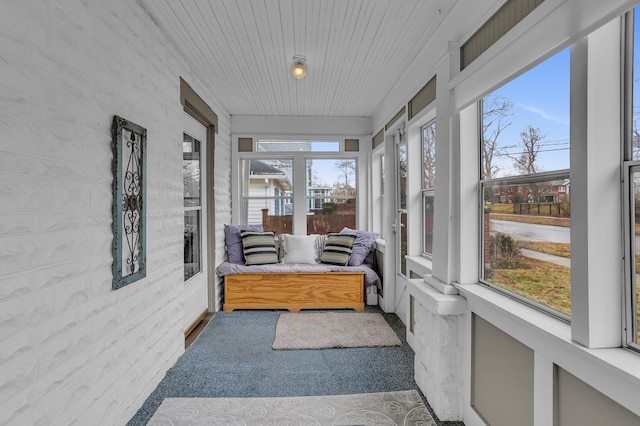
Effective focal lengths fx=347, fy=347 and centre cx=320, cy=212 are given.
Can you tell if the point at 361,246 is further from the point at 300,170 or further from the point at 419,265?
the point at 419,265

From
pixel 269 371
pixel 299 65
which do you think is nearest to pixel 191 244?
pixel 269 371

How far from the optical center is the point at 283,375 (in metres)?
2.64

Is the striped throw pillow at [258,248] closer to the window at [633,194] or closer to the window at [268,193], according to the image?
the window at [268,193]

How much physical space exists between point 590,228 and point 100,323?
86.3 inches

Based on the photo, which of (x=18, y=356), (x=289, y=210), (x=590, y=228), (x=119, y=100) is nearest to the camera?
(x=590, y=228)

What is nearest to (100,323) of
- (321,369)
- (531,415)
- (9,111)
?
(9,111)

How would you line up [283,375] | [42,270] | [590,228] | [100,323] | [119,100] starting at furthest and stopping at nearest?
[283,375] → [119,100] → [100,323] → [42,270] → [590,228]

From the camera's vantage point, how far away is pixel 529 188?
167 centimetres

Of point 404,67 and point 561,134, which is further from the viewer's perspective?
point 404,67

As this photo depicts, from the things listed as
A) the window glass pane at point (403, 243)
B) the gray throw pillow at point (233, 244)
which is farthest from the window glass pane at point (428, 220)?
the gray throw pillow at point (233, 244)

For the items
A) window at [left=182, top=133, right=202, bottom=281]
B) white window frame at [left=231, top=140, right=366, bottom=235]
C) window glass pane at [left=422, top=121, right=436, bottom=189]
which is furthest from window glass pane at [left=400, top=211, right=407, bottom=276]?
window at [left=182, top=133, right=202, bottom=281]

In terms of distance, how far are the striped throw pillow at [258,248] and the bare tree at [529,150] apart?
3318mm

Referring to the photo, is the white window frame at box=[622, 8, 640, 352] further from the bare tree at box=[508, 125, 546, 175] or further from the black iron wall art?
the black iron wall art

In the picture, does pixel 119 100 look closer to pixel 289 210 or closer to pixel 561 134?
pixel 561 134
